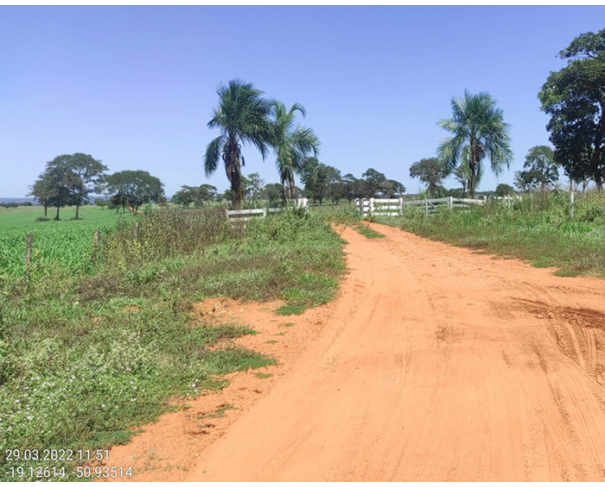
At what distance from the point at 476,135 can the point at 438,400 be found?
23742mm

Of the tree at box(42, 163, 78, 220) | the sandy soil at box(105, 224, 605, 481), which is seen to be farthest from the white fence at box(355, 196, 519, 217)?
the tree at box(42, 163, 78, 220)

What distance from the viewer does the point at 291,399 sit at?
457 centimetres

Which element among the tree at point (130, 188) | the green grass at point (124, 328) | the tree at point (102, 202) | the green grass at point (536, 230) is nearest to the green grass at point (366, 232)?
the green grass at point (536, 230)

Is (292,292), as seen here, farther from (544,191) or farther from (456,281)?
(544,191)

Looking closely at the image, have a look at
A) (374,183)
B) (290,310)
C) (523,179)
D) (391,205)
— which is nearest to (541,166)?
(523,179)

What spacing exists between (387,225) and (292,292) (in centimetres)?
1458

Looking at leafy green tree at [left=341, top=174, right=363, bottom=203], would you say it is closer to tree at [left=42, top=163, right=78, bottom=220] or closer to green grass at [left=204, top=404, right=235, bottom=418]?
tree at [left=42, top=163, right=78, bottom=220]

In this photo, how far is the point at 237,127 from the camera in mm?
18781

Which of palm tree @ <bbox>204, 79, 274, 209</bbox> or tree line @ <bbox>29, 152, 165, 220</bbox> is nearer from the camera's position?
palm tree @ <bbox>204, 79, 274, 209</bbox>

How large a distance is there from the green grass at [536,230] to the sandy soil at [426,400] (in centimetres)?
296

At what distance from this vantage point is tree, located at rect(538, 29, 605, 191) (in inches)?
1107

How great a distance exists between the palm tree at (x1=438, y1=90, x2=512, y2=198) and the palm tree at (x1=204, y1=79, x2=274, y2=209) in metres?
12.0

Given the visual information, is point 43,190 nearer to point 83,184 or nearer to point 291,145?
point 83,184

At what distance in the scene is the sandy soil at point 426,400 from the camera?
3.41 meters
